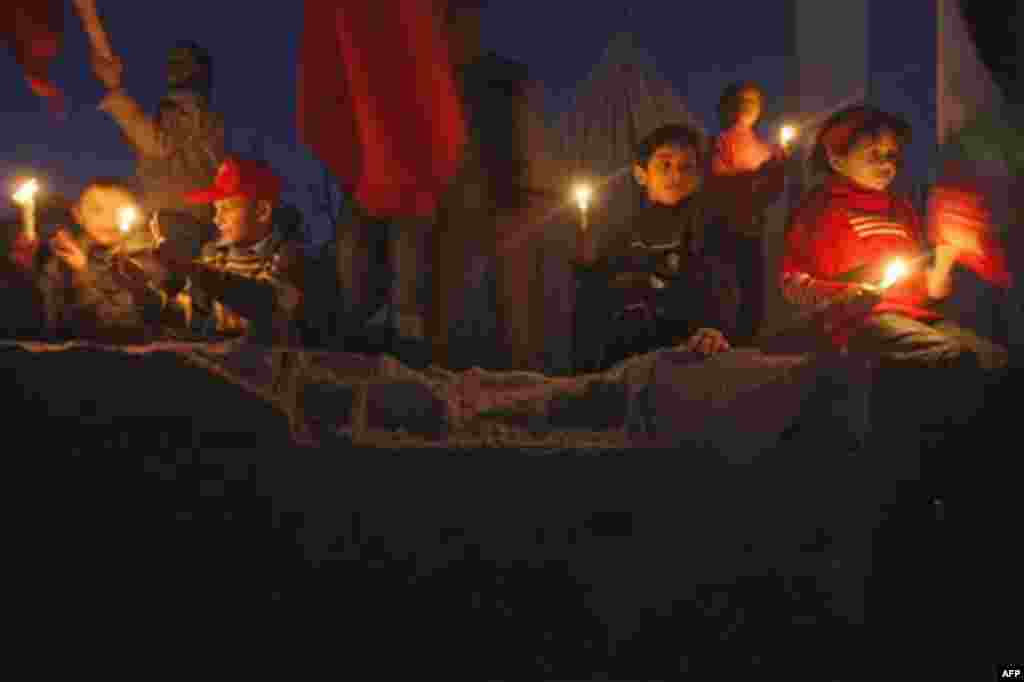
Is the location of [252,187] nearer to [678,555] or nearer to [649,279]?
[649,279]

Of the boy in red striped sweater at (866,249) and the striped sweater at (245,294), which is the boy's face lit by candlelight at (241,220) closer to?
the striped sweater at (245,294)

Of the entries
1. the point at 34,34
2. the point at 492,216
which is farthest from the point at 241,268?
the point at 34,34

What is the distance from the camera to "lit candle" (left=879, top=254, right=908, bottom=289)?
291cm

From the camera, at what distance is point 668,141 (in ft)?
12.6

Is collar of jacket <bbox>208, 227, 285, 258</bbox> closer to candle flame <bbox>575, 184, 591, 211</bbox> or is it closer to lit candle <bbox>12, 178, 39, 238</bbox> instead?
lit candle <bbox>12, 178, 39, 238</bbox>

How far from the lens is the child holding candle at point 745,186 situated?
13.4 ft

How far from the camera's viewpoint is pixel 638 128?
18.5ft

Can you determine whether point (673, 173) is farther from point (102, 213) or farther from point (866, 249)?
point (102, 213)

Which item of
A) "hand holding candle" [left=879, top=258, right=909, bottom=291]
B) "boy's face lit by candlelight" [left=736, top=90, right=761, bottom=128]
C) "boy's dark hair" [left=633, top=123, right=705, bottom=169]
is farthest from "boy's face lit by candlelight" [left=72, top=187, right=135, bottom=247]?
"hand holding candle" [left=879, top=258, right=909, bottom=291]

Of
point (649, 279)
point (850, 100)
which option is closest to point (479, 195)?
point (649, 279)

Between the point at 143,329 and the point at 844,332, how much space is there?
2810 mm

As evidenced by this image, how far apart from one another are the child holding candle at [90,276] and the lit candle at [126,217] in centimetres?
3

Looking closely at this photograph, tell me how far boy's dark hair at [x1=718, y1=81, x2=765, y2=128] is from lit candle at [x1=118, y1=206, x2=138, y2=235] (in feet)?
9.78

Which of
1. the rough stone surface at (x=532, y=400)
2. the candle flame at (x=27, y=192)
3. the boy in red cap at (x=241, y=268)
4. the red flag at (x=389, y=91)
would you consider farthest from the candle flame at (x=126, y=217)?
the rough stone surface at (x=532, y=400)
